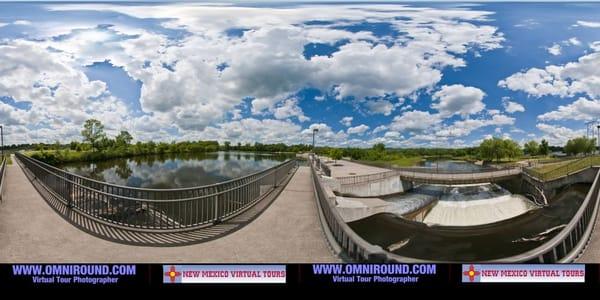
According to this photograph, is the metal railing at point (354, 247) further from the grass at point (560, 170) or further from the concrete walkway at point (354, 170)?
the concrete walkway at point (354, 170)

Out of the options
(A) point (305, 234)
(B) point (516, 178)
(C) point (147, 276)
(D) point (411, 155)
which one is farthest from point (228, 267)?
(B) point (516, 178)

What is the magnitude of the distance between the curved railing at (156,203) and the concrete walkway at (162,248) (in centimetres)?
42

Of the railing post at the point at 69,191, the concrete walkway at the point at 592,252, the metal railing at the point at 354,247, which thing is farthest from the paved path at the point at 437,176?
the railing post at the point at 69,191

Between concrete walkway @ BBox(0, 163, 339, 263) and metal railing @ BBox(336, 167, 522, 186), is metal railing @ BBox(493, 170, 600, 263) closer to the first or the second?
concrete walkway @ BBox(0, 163, 339, 263)

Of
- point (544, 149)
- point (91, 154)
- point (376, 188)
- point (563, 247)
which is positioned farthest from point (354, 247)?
point (376, 188)

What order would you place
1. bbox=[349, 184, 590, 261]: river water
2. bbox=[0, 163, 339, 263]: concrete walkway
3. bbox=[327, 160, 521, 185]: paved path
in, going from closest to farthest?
bbox=[0, 163, 339, 263]: concrete walkway → bbox=[349, 184, 590, 261]: river water → bbox=[327, 160, 521, 185]: paved path

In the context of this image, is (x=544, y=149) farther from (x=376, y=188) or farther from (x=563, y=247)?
(x=376, y=188)

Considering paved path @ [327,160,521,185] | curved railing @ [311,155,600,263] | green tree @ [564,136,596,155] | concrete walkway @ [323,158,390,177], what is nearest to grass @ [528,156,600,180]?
paved path @ [327,160,521,185]

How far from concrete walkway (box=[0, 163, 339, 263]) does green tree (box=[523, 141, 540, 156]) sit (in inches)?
128

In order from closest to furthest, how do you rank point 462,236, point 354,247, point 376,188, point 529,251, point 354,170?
point 529,251, point 354,247, point 462,236, point 376,188, point 354,170

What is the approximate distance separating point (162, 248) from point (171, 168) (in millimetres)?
6851

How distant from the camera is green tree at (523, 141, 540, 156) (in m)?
3.56

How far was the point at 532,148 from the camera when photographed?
145 inches

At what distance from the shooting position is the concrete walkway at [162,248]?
2494 millimetres
